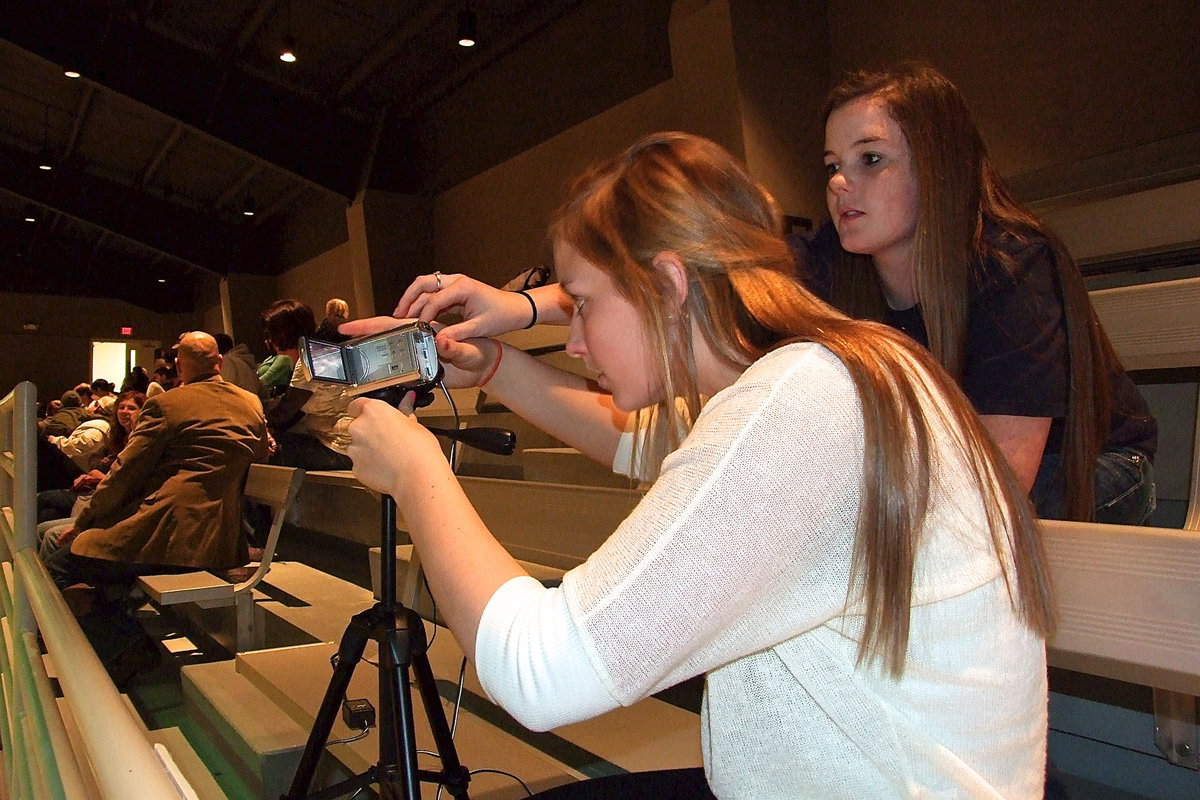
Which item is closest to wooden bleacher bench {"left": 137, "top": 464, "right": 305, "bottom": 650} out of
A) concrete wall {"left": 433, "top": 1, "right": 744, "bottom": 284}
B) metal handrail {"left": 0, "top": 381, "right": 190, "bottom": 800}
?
metal handrail {"left": 0, "top": 381, "right": 190, "bottom": 800}

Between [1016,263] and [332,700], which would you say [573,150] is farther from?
[332,700]

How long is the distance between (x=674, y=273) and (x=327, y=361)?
45cm

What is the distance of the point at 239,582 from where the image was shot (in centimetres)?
299

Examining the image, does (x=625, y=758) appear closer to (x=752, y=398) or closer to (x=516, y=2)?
(x=752, y=398)

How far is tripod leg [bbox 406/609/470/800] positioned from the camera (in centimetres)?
110

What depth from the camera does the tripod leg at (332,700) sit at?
3.52ft

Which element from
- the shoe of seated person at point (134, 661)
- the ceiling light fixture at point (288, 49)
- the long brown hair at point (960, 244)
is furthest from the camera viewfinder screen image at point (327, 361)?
→ the ceiling light fixture at point (288, 49)

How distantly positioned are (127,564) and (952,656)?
3009 mm

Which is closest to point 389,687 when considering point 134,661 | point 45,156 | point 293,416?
point 134,661

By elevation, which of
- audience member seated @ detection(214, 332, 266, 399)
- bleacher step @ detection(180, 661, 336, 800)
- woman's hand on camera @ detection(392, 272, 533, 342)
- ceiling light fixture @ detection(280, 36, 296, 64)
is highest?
ceiling light fixture @ detection(280, 36, 296, 64)

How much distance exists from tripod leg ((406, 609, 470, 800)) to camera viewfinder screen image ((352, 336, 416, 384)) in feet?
1.08

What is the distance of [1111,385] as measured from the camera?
109 cm

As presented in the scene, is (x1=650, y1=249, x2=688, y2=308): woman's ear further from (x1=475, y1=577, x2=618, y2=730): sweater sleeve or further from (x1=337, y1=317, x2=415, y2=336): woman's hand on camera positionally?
(x1=337, y1=317, x2=415, y2=336): woman's hand on camera

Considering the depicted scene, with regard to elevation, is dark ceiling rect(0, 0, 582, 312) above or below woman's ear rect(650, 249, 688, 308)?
above
